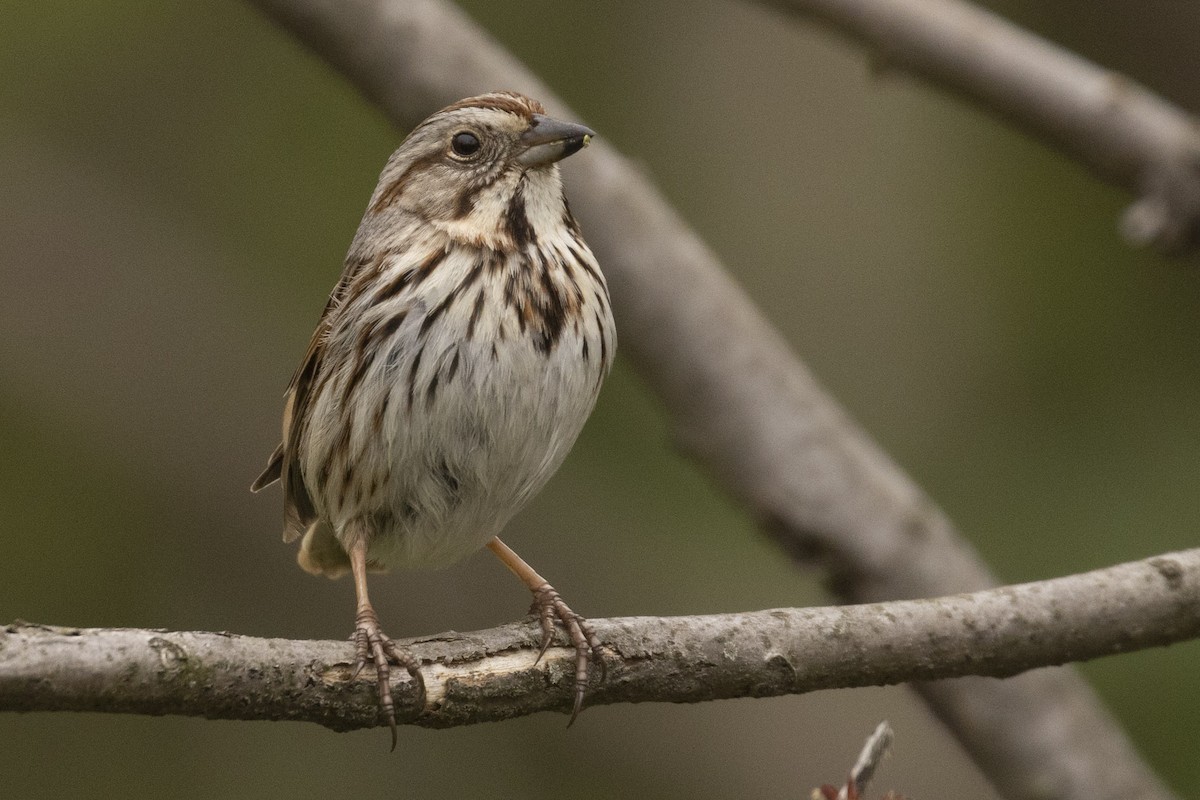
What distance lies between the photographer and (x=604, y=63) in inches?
354

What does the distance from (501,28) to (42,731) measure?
4.68 m

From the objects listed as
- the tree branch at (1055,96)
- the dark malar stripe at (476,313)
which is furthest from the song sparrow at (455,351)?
the tree branch at (1055,96)

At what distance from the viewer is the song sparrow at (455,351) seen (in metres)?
3.94

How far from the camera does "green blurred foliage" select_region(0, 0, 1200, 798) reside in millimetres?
7793

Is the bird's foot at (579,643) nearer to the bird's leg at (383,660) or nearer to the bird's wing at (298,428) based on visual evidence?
the bird's leg at (383,660)

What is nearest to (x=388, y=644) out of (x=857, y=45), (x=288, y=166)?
(x=857, y=45)

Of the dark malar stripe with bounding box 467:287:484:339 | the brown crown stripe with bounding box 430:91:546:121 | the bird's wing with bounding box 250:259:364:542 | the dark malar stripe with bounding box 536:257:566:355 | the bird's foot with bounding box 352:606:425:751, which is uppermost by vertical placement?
the brown crown stripe with bounding box 430:91:546:121

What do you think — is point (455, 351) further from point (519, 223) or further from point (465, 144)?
point (465, 144)

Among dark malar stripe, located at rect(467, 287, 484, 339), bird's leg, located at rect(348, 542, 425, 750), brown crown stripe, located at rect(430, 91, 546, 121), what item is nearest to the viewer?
bird's leg, located at rect(348, 542, 425, 750)

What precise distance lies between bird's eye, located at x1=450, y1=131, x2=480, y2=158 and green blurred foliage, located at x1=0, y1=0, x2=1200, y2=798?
340 cm

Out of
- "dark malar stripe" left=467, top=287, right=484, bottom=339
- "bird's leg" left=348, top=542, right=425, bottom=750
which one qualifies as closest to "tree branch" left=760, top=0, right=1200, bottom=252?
"dark malar stripe" left=467, top=287, right=484, bottom=339

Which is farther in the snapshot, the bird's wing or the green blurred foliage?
the green blurred foliage

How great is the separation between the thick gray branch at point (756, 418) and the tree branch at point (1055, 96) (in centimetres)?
107

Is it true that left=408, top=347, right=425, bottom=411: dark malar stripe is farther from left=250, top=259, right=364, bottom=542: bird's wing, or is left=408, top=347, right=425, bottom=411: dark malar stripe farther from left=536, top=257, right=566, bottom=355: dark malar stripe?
left=250, top=259, right=364, bottom=542: bird's wing
